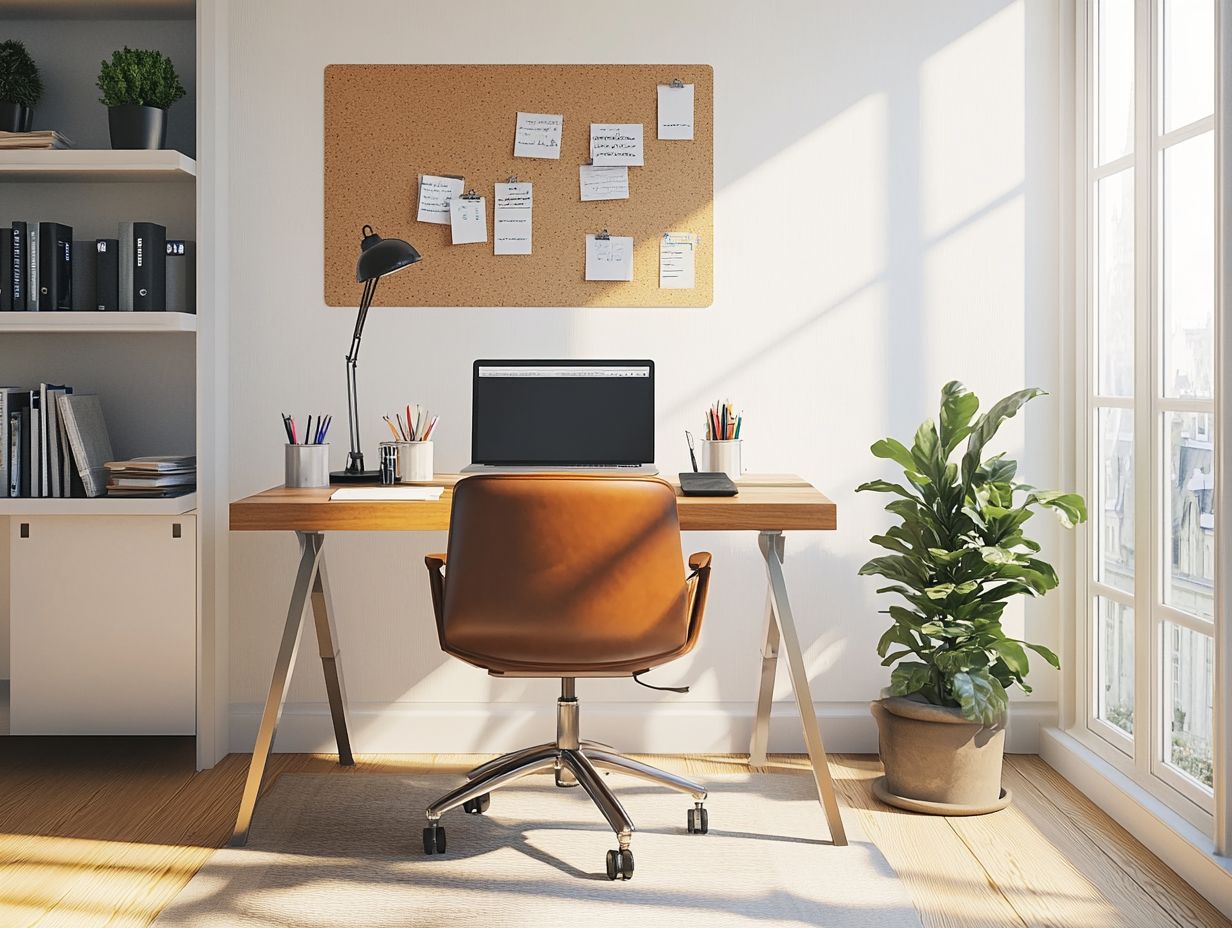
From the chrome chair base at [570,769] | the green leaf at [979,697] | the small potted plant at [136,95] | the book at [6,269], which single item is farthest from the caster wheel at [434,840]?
the small potted plant at [136,95]

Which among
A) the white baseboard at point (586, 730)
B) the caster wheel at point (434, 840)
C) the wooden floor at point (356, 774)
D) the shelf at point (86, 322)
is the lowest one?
the wooden floor at point (356, 774)

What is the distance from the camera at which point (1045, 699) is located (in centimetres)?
322

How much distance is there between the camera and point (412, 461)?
2799mm

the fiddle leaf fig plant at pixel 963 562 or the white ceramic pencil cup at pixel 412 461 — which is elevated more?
the white ceramic pencil cup at pixel 412 461

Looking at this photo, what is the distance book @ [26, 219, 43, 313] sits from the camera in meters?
2.92

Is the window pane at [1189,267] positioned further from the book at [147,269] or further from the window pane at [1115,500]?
the book at [147,269]

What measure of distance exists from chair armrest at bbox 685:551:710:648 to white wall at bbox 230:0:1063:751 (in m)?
0.72

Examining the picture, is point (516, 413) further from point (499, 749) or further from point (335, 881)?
point (335, 881)

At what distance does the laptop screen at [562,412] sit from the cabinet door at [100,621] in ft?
2.77

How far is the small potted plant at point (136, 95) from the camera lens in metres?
2.90

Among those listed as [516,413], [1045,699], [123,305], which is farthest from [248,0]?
[1045,699]

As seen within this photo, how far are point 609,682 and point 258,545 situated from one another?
108 cm

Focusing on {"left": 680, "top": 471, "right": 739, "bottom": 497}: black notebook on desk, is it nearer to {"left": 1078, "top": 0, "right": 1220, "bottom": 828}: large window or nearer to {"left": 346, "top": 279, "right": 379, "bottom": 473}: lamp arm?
{"left": 346, "top": 279, "right": 379, "bottom": 473}: lamp arm

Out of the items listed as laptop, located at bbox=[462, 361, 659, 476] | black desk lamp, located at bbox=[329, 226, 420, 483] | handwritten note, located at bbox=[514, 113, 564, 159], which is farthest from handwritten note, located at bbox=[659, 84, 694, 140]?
black desk lamp, located at bbox=[329, 226, 420, 483]
